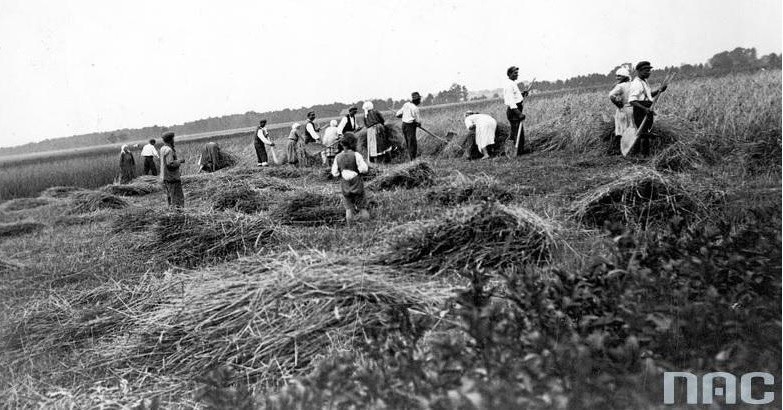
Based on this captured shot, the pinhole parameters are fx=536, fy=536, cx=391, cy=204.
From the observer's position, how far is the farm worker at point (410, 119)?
401 inches

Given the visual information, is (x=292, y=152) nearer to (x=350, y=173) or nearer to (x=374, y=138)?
(x=374, y=138)

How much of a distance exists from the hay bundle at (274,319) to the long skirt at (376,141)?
7782 mm

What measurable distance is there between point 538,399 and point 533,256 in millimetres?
2032

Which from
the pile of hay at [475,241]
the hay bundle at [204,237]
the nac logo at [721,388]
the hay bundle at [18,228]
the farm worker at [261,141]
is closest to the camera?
the nac logo at [721,388]

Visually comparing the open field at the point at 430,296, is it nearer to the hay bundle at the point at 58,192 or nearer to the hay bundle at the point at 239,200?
the hay bundle at the point at 239,200

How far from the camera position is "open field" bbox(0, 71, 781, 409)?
1910mm

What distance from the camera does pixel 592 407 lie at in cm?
163

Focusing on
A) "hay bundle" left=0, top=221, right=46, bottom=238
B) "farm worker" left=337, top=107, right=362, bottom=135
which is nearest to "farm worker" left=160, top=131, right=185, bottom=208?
"hay bundle" left=0, top=221, right=46, bottom=238

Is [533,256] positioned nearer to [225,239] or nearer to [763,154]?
[225,239]

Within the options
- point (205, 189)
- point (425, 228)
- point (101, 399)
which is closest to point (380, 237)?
point (425, 228)

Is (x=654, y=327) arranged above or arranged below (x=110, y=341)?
above

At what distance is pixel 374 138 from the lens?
35.9 feet

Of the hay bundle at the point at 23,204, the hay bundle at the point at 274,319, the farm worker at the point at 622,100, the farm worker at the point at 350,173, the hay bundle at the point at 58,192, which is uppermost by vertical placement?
the farm worker at the point at 622,100

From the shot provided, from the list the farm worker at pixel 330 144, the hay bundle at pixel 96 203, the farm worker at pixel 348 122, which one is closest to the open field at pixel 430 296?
the hay bundle at pixel 96 203
